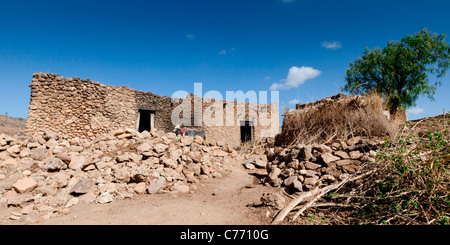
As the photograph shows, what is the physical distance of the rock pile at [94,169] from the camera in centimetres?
359

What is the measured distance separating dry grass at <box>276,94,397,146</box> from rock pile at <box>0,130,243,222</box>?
2.10m

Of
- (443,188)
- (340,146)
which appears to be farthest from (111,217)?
(340,146)

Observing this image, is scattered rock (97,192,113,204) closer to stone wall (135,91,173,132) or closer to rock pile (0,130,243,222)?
rock pile (0,130,243,222)

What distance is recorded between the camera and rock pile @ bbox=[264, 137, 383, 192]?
3857 millimetres

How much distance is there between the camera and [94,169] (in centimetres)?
438

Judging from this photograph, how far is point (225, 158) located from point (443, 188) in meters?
4.42

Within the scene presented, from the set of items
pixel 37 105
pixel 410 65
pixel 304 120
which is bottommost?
pixel 304 120

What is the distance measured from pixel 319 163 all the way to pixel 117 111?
919 cm

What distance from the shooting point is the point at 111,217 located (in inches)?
115

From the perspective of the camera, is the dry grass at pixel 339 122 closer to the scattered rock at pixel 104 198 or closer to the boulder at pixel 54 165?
the scattered rock at pixel 104 198

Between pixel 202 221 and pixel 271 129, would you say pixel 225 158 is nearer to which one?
pixel 202 221

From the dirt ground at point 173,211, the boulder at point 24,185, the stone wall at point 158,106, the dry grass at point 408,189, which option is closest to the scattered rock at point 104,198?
the dirt ground at point 173,211
